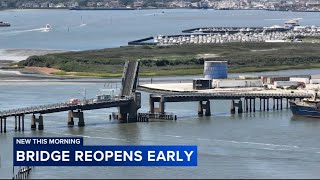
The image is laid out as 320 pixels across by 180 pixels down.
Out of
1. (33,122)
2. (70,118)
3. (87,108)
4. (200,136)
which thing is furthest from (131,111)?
(200,136)

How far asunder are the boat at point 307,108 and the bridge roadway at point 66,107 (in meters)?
10.6

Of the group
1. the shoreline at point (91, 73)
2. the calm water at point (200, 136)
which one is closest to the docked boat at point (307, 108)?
the calm water at point (200, 136)

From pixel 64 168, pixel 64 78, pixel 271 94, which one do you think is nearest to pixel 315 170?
pixel 64 168

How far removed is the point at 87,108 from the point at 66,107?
4.87ft

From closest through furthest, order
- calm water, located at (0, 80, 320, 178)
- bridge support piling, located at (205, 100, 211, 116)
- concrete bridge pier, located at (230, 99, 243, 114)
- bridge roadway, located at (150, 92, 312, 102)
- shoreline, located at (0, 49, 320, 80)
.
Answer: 1. calm water, located at (0, 80, 320, 178)
2. bridge roadway, located at (150, 92, 312, 102)
3. bridge support piling, located at (205, 100, 211, 116)
4. concrete bridge pier, located at (230, 99, 243, 114)
5. shoreline, located at (0, 49, 320, 80)

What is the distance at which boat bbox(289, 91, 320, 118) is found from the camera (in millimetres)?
75125

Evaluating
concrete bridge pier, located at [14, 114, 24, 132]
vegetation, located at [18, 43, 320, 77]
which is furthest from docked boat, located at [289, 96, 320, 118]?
vegetation, located at [18, 43, 320, 77]

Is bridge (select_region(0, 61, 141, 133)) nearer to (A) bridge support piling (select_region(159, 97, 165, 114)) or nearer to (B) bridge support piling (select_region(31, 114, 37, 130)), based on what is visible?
(B) bridge support piling (select_region(31, 114, 37, 130))

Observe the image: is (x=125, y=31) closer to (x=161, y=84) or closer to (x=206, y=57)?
(x=206, y=57)

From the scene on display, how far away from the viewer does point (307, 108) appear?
247ft

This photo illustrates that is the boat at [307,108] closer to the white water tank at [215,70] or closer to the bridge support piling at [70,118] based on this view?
the bridge support piling at [70,118]

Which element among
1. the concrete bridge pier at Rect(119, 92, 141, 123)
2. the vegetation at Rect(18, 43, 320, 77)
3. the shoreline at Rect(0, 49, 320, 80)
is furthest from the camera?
the vegetation at Rect(18, 43, 320, 77)

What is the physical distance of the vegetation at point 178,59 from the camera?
10888cm

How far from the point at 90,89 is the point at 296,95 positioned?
16754mm
